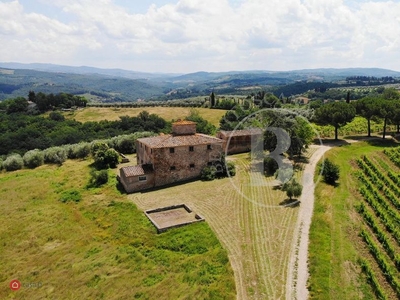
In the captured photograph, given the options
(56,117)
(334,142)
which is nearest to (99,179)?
(334,142)

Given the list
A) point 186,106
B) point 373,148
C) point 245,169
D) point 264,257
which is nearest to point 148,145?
point 245,169

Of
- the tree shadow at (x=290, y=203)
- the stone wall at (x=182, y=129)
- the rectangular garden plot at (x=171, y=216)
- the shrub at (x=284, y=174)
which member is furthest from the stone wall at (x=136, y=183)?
the tree shadow at (x=290, y=203)

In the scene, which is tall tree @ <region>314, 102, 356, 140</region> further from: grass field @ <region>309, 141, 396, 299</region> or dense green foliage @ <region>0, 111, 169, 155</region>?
dense green foliage @ <region>0, 111, 169, 155</region>

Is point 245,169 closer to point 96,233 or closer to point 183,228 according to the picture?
point 183,228

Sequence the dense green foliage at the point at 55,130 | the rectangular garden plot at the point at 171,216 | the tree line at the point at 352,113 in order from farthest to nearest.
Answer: the dense green foliage at the point at 55,130
the tree line at the point at 352,113
the rectangular garden plot at the point at 171,216

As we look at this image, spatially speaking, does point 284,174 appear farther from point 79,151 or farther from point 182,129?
point 79,151

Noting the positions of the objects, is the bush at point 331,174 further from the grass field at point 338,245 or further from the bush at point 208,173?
the bush at point 208,173
